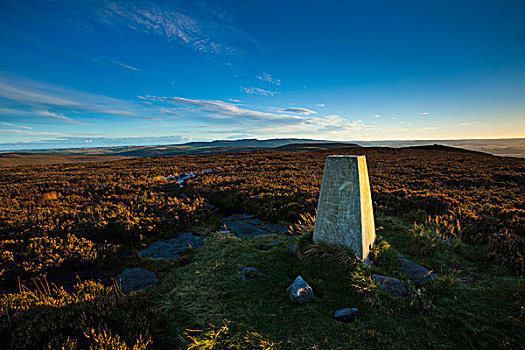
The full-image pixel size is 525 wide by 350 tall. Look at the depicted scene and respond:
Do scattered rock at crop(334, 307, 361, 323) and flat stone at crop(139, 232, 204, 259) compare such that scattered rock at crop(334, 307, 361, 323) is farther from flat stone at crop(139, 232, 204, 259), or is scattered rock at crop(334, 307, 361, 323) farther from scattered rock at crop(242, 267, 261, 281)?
flat stone at crop(139, 232, 204, 259)

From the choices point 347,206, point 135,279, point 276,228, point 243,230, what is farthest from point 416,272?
point 135,279

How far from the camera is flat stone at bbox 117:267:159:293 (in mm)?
4615

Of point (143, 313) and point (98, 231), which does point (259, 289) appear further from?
point (98, 231)

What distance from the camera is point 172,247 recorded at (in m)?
6.60

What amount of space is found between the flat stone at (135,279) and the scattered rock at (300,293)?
10.2 ft

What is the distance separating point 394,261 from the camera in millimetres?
4848

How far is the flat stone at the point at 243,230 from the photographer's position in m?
7.51

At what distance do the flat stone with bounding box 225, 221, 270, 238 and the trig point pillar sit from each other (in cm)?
308

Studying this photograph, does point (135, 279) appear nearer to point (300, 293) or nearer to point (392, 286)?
point (300, 293)

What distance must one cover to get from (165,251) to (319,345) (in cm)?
493

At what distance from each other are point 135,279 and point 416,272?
249 inches

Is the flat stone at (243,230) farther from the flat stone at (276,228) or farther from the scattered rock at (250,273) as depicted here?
the scattered rock at (250,273)

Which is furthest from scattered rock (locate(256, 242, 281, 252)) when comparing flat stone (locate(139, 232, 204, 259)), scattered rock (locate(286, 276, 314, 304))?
scattered rock (locate(286, 276, 314, 304))

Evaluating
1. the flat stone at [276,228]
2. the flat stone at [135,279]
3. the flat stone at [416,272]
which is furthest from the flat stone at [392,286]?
the flat stone at [135,279]
